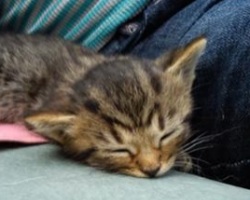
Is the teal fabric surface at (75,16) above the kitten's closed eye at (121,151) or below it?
above

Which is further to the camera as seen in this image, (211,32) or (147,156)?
(211,32)

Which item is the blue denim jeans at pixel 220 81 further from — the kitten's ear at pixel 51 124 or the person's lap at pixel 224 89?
the kitten's ear at pixel 51 124

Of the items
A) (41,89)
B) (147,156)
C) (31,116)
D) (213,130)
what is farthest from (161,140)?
(41,89)

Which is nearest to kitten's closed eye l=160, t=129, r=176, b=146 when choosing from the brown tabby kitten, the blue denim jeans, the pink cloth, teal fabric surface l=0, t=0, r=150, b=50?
the brown tabby kitten

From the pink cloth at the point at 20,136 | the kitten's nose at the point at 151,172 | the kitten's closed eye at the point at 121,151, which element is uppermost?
the pink cloth at the point at 20,136

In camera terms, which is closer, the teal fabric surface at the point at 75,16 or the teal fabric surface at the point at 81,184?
the teal fabric surface at the point at 81,184

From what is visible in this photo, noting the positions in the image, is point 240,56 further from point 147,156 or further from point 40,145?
point 40,145

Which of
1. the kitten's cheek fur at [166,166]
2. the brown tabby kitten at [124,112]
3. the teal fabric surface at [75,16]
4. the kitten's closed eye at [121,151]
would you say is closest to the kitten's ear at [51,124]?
the brown tabby kitten at [124,112]
